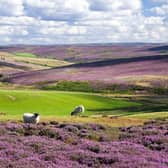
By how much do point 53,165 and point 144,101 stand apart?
62363 millimetres

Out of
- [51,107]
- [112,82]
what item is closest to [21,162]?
[51,107]

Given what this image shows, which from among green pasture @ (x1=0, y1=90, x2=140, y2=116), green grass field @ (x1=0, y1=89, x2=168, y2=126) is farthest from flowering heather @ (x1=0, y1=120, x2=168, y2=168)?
green pasture @ (x1=0, y1=90, x2=140, y2=116)

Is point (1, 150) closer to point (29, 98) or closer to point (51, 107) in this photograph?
point (51, 107)

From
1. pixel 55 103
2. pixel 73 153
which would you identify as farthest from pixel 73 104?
pixel 73 153

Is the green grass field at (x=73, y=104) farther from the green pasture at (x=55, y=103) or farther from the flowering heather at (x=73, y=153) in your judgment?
the flowering heather at (x=73, y=153)

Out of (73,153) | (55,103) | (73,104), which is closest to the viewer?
(73,153)

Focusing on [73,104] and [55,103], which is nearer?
[55,103]

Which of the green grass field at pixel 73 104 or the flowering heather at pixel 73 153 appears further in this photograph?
the green grass field at pixel 73 104

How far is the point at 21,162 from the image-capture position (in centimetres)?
1548

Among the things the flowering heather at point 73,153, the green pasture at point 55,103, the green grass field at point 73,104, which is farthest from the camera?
the green pasture at point 55,103

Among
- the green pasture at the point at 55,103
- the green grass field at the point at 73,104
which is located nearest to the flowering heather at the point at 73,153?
the green grass field at the point at 73,104

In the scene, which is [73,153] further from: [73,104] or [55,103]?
[73,104]

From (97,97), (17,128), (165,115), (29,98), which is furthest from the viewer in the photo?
(97,97)

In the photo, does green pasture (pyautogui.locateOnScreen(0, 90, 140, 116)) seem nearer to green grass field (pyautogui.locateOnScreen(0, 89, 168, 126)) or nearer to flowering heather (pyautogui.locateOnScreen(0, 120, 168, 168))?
green grass field (pyautogui.locateOnScreen(0, 89, 168, 126))
